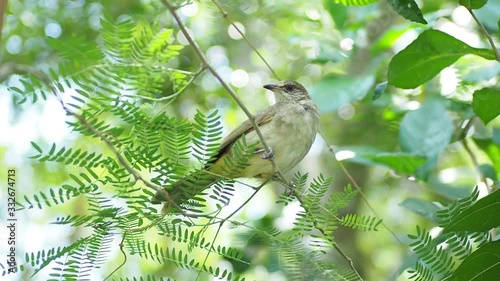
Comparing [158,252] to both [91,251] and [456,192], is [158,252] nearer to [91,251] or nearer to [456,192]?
[91,251]

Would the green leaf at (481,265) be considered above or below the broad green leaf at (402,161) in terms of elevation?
above

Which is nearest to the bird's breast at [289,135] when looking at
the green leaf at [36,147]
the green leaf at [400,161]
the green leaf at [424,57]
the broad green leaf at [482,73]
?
the green leaf at [400,161]

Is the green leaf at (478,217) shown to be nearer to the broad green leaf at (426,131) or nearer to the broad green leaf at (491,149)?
the broad green leaf at (426,131)

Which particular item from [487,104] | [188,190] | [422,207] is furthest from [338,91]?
[188,190]

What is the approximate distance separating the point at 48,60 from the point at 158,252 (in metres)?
3.76

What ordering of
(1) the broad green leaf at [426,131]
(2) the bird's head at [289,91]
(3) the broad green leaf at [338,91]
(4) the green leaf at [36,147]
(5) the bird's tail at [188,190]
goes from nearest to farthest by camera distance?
1. (4) the green leaf at [36,147]
2. (5) the bird's tail at [188,190]
3. (1) the broad green leaf at [426,131]
4. (3) the broad green leaf at [338,91]
5. (2) the bird's head at [289,91]

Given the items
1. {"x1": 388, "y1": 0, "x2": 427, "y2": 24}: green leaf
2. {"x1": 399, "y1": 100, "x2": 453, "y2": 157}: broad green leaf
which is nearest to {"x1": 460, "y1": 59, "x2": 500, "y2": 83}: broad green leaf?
{"x1": 399, "y1": 100, "x2": 453, "y2": 157}: broad green leaf

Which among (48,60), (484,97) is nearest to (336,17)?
(484,97)

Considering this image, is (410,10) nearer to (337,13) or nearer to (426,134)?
(426,134)

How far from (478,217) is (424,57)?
56cm

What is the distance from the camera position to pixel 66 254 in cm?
213

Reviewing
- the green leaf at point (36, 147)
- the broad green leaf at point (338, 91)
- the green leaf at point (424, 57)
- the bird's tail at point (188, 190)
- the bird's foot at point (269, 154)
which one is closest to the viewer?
the green leaf at point (36, 147)

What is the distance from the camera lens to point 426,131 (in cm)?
368

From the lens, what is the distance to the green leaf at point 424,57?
7.73 feet
